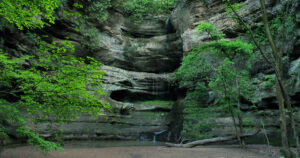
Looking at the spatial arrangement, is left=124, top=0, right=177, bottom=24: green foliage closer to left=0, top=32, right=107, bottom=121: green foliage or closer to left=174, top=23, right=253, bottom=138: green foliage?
left=174, top=23, right=253, bottom=138: green foliage

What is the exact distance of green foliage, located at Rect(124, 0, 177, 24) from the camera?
22.0 meters

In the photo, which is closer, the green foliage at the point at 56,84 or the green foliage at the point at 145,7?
the green foliage at the point at 56,84

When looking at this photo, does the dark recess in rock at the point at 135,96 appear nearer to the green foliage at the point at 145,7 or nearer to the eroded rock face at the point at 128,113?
the eroded rock face at the point at 128,113

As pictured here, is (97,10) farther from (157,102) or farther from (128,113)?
(157,102)

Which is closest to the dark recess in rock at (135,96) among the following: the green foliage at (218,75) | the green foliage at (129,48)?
the green foliage at (129,48)

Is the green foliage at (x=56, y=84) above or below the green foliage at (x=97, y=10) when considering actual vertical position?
below

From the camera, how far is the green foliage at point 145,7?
2200 cm

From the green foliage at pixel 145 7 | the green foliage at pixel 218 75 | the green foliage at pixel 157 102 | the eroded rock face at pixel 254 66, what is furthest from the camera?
the green foliage at pixel 145 7

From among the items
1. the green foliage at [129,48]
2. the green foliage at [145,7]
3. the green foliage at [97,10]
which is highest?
the green foliage at [145,7]

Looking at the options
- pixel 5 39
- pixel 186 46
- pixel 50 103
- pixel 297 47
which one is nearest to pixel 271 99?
pixel 297 47

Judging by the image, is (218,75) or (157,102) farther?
(157,102)

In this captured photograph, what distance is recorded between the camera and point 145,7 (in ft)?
73.9

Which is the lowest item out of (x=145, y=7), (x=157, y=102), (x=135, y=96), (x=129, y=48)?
(x=157, y=102)

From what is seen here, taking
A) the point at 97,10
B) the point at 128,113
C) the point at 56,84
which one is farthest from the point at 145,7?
the point at 56,84
